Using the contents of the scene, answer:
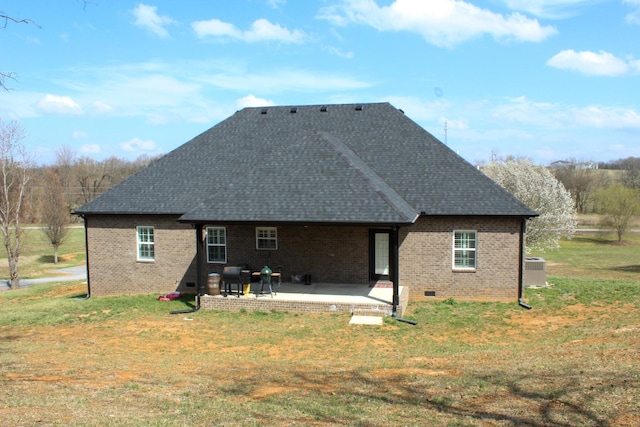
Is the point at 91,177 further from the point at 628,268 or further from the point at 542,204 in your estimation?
the point at 628,268

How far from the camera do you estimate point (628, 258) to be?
41.2 meters

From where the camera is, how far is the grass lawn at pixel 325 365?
7.07 m

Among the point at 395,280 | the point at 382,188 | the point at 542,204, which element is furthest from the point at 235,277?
the point at 542,204

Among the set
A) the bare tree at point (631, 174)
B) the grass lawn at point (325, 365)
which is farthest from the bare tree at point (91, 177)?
the bare tree at point (631, 174)

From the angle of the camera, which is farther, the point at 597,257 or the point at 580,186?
the point at 580,186

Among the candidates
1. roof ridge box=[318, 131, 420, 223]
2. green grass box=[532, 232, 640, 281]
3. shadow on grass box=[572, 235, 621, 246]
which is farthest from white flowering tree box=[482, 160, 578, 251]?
roof ridge box=[318, 131, 420, 223]

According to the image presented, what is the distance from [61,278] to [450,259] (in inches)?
1139

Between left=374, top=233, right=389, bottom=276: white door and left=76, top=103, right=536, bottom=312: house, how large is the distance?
39mm

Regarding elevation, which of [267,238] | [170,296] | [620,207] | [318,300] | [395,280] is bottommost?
[170,296]

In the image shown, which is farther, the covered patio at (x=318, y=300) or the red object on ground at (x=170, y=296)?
the red object on ground at (x=170, y=296)

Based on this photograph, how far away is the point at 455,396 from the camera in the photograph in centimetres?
778

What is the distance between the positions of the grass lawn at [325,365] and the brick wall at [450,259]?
90 centimetres

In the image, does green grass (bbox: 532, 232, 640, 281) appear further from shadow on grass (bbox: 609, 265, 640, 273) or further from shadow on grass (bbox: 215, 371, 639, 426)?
shadow on grass (bbox: 215, 371, 639, 426)

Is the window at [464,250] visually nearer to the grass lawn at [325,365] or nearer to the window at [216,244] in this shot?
the grass lawn at [325,365]
